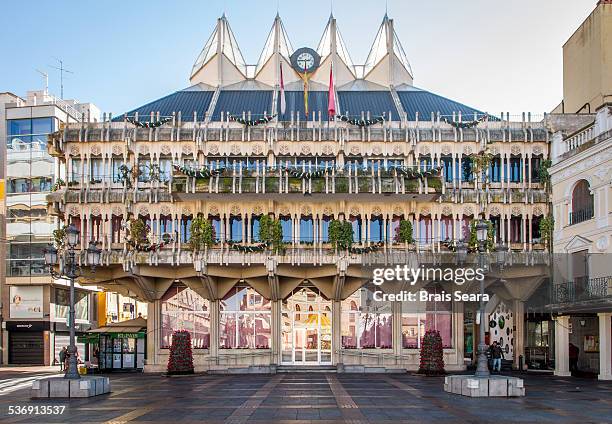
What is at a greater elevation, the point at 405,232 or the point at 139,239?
the point at 405,232

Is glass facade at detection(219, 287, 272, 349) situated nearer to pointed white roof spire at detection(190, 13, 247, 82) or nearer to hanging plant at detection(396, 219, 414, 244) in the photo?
hanging plant at detection(396, 219, 414, 244)

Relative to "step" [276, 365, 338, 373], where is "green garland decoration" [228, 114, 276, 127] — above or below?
above

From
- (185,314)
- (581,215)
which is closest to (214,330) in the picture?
(185,314)

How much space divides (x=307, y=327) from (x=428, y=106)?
17.8m

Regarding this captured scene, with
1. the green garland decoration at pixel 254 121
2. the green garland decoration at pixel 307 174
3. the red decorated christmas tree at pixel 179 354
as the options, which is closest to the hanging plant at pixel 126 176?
the green garland decoration at pixel 254 121

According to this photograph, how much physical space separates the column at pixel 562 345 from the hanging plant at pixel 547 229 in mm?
6029

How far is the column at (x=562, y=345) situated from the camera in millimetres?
49719

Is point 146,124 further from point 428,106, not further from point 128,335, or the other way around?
point 428,106

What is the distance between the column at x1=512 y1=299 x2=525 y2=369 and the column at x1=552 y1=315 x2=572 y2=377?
19.0ft

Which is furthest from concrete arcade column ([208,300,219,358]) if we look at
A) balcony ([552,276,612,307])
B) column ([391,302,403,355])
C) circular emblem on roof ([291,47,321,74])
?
balcony ([552,276,612,307])

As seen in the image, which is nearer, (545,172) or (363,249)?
(363,249)

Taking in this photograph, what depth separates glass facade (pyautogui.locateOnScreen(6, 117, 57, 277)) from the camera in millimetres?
77312

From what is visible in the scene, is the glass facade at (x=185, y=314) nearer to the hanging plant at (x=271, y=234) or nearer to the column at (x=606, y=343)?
the hanging plant at (x=271, y=234)

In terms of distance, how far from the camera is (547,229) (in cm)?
5431
